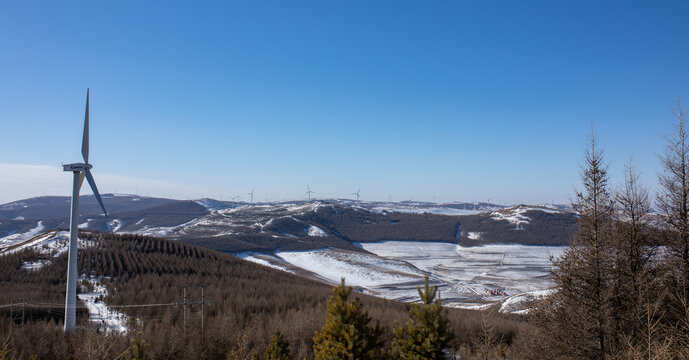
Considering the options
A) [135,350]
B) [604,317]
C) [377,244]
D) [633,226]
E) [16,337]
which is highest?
[633,226]

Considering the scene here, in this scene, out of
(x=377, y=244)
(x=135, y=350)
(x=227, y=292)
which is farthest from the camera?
(x=377, y=244)

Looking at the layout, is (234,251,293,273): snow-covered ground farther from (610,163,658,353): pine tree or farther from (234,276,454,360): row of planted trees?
(610,163,658,353): pine tree

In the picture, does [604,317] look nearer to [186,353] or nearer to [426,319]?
[426,319]

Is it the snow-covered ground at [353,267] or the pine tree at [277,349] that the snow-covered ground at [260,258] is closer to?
the snow-covered ground at [353,267]

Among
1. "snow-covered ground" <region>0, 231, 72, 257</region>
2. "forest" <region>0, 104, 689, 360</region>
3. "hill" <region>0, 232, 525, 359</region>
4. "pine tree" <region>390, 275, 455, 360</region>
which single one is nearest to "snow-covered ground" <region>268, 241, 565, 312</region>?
"hill" <region>0, 232, 525, 359</region>

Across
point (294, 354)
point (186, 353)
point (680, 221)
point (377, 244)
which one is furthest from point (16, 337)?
point (377, 244)

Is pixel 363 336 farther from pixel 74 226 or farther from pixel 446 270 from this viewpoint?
pixel 446 270

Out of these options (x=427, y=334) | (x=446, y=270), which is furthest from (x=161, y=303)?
(x=446, y=270)

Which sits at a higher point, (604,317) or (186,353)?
(604,317)
